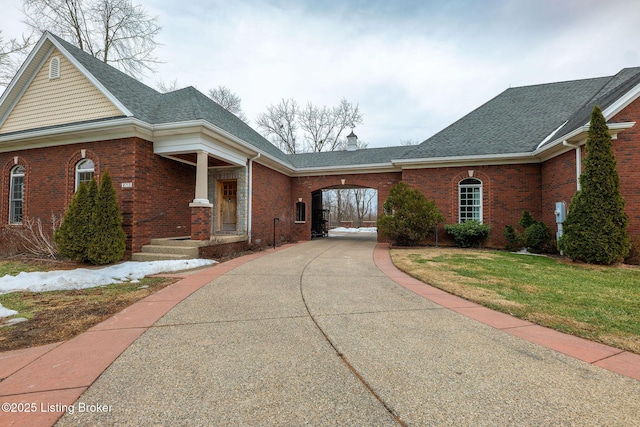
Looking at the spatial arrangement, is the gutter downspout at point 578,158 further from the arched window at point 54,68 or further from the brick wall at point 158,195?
the arched window at point 54,68

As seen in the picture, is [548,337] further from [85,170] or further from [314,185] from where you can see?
[314,185]

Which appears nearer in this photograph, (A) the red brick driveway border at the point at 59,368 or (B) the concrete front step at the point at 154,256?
(A) the red brick driveway border at the point at 59,368

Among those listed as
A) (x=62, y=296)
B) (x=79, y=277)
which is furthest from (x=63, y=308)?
(x=79, y=277)

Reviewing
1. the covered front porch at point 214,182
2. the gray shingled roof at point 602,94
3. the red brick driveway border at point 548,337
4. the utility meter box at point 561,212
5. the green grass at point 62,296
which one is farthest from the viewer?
the gray shingled roof at point 602,94

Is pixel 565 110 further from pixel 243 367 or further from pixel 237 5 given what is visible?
pixel 243 367

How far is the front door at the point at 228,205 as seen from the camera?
11586 millimetres

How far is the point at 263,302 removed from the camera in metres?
4.14

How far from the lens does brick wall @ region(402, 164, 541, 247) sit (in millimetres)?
10898

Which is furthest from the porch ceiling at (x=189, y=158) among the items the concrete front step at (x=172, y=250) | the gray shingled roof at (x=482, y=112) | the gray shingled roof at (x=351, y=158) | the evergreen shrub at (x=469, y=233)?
the evergreen shrub at (x=469, y=233)

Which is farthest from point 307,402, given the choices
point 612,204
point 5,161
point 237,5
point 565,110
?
point 565,110

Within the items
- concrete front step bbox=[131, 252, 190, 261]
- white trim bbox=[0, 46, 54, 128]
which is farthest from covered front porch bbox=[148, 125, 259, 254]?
white trim bbox=[0, 46, 54, 128]

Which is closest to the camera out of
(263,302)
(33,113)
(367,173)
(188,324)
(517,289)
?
(188,324)

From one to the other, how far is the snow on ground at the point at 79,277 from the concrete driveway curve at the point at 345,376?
9.22ft

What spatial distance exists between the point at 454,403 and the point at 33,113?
1389 centimetres
